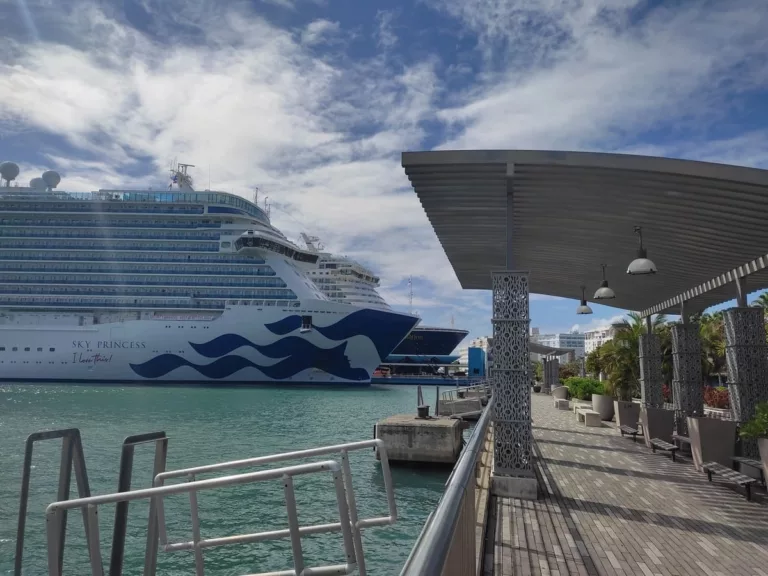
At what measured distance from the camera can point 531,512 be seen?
588 cm

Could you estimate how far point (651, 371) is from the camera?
12391 mm

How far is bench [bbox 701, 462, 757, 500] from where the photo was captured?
21.6 ft

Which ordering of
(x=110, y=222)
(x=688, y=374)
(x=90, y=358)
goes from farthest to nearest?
(x=110, y=222)
(x=90, y=358)
(x=688, y=374)

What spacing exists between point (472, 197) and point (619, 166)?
1925mm

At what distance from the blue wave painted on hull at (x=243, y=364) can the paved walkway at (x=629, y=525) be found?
42.1 metres

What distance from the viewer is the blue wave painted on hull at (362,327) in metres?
49.2

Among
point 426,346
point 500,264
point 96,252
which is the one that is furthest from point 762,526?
point 426,346

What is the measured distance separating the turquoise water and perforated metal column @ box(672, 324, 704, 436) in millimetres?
5345

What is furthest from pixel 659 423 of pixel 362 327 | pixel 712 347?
pixel 362 327

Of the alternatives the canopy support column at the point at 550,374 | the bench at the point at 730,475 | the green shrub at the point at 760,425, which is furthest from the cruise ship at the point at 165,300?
the green shrub at the point at 760,425

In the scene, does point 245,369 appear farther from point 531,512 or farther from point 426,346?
point 531,512

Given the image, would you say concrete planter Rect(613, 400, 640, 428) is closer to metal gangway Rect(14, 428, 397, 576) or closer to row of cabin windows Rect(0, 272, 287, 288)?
metal gangway Rect(14, 428, 397, 576)

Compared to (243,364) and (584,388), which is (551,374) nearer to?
(584,388)

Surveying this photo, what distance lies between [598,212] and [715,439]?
3982 mm
